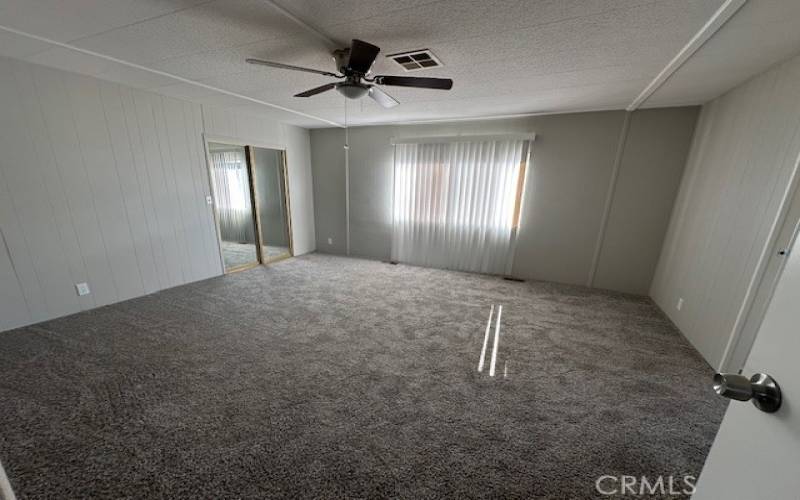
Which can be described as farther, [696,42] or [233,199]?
[233,199]

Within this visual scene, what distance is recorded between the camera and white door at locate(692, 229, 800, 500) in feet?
1.65

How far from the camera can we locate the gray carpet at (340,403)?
1.39 m

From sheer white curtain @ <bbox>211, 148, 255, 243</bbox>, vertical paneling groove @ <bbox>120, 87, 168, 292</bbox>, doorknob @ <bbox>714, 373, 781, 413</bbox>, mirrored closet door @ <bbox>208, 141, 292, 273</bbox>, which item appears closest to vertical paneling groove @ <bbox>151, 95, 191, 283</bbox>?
vertical paneling groove @ <bbox>120, 87, 168, 292</bbox>

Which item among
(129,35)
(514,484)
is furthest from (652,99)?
(129,35)

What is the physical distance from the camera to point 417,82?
196cm

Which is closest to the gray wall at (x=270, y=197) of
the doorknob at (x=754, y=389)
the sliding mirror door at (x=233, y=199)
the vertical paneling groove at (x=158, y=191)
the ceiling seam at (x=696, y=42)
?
the sliding mirror door at (x=233, y=199)

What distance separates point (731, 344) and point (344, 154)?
17.1 feet

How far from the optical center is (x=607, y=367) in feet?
7.43

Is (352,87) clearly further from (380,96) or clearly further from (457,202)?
(457,202)

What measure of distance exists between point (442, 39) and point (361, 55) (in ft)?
1.94

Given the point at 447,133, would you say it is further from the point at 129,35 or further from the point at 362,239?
the point at 129,35

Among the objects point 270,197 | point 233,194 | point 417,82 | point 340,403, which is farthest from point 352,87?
point 233,194

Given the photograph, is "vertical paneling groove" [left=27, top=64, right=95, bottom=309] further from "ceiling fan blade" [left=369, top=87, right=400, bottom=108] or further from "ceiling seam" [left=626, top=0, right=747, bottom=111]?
"ceiling seam" [left=626, top=0, right=747, bottom=111]

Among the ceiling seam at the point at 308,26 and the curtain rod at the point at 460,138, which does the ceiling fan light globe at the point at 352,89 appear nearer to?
the ceiling seam at the point at 308,26
